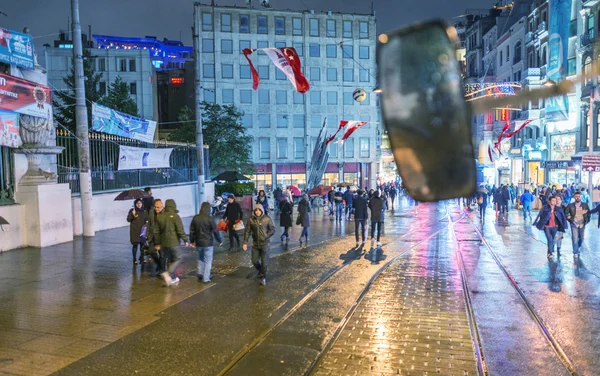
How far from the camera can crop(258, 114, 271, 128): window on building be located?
Result: 55.9 m

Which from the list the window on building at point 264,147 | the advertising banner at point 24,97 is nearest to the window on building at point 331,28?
the window on building at point 264,147

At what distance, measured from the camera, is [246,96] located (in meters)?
55.3

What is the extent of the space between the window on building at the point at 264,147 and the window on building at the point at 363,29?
49.2ft

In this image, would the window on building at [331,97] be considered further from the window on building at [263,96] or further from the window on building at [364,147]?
the window on building at [263,96]

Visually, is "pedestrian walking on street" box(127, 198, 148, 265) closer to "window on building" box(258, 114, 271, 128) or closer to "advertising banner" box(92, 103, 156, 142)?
"advertising banner" box(92, 103, 156, 142)

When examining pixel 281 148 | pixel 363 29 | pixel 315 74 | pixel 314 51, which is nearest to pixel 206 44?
pixel 314 51

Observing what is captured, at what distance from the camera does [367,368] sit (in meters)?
5.85

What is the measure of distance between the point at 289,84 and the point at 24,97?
140ft

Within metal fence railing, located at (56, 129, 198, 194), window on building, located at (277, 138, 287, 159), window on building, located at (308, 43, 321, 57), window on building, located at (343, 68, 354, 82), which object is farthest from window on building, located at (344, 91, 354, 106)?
metal fence railing, located at (56, 129, 198, 194)

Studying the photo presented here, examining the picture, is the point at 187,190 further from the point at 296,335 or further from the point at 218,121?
the point at 296,335

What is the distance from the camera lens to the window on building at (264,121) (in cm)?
5591

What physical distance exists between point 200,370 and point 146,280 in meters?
5.30

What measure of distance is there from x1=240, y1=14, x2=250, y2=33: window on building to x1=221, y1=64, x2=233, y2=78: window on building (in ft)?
12.7

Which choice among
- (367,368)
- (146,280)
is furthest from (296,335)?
(146,280)
